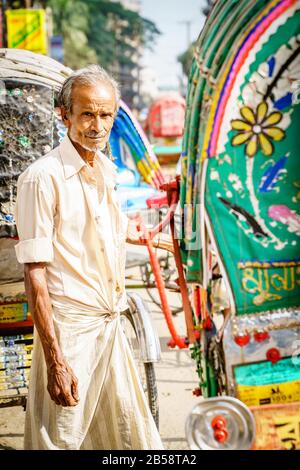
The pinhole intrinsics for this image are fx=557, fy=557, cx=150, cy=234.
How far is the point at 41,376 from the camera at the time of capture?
88.1 inches

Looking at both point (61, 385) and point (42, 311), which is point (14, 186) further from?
point (61, 385)

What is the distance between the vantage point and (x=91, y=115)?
6.97 ft

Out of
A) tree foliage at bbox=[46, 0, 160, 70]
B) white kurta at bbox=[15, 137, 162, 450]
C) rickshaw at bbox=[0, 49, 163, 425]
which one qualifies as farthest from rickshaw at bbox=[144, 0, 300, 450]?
tree foliage at bbox=[46, 0, 160, 70]

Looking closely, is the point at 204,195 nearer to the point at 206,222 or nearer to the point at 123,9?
the point at 206,222

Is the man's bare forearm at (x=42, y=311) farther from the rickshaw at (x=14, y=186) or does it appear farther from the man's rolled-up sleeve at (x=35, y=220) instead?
the rickshaw at (x=14, y=186)

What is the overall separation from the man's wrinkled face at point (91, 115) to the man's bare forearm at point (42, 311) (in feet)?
1.68

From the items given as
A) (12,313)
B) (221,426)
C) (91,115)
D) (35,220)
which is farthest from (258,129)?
(12,313)

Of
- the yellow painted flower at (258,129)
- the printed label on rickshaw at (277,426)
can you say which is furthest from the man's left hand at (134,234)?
the printed label on rickshaw at (277,426)

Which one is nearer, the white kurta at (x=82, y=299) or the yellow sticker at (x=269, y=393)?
the yellow sticker at (x=269, y=393)

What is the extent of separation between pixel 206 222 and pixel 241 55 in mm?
545

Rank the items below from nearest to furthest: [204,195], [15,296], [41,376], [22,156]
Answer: [204,195], [41,376], [22,156], [15,296]

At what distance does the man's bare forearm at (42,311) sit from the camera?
204cm

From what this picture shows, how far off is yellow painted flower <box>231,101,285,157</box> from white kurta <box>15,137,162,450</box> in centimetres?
65

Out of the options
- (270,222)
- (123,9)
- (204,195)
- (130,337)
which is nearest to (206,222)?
(204,195)
